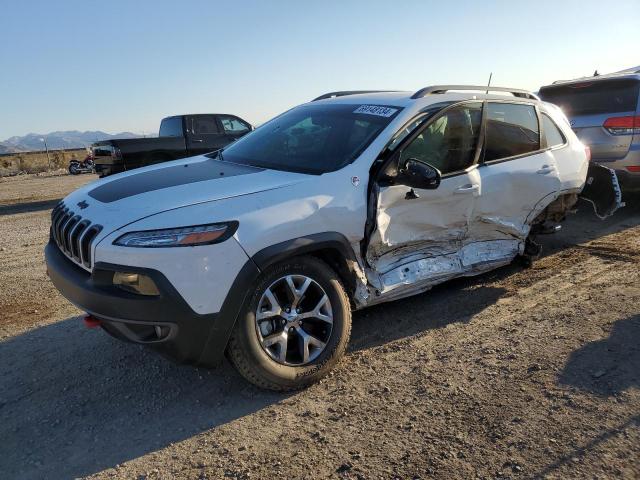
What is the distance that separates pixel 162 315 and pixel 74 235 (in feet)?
2.85

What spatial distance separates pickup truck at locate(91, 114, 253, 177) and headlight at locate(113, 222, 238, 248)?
8966 millimetres

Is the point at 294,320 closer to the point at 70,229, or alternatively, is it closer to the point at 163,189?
the point at 163,189

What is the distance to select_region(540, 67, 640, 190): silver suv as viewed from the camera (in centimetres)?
691

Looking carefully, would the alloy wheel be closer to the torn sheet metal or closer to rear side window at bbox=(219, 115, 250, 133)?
Result: the torn sheet metal

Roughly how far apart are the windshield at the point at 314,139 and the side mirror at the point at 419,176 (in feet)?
1.14

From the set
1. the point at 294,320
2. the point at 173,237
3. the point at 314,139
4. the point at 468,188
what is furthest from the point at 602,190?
the point at 173,237

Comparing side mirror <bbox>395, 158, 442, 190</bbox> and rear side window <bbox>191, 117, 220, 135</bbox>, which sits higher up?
rear side window <bbox>191, 117, 220, 135</bbox>

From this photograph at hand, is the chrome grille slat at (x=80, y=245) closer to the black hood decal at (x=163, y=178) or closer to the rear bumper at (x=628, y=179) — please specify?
the black hood decal at (x=163, y=178)

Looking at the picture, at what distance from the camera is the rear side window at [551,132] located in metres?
5.00

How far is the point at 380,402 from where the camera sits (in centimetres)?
304

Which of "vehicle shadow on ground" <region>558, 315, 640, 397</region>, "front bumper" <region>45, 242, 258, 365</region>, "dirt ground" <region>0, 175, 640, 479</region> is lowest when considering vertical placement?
"vehicle shadow on ground" <region>558, 315, 640, 397</region>

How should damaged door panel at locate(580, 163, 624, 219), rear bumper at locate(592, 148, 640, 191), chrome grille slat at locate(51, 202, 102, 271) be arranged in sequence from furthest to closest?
rear bumper at locate(592, 148, 640, 191) → damaged door panel at locate(580, 163, 624, 219) → chrome grille slat at locate(51, 202, 102, 271)

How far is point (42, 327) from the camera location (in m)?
4.25

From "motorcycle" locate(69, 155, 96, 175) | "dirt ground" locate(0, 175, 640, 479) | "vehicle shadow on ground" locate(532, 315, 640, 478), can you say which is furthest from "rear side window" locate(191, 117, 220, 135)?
"motorcycle" locate(69, 155, 96, 175)
